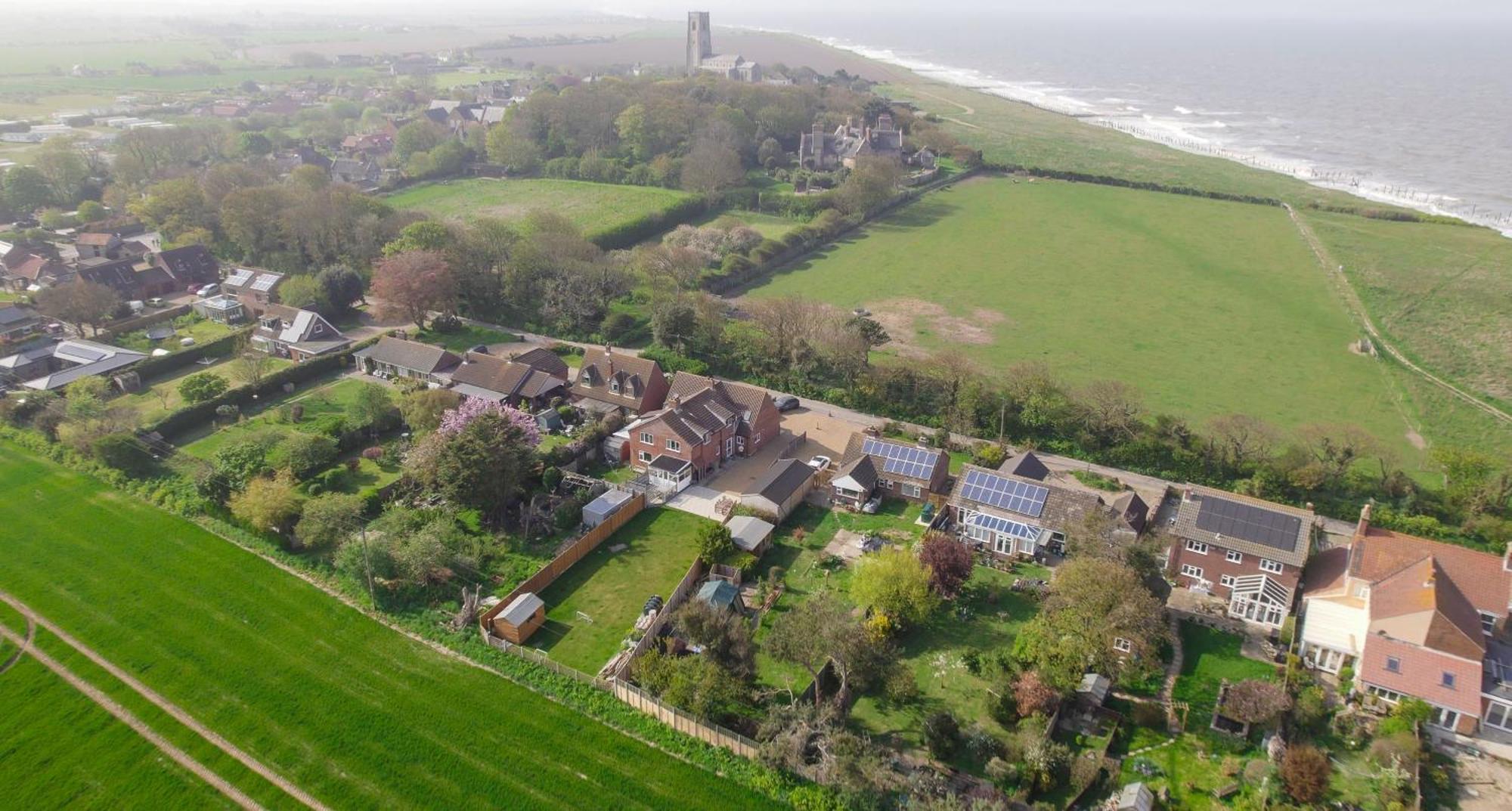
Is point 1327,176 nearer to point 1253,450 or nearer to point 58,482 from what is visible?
point 1253,450

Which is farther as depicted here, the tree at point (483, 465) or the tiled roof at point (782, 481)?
the tiled roof at point (782, 481)

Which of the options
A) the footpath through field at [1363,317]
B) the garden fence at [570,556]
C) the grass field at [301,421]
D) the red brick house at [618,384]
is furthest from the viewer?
the footpath through field at [1363,317]

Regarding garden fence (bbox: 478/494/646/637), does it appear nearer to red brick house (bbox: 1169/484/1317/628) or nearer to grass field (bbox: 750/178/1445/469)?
red brick house (bbox: 1169/484/1317/628)

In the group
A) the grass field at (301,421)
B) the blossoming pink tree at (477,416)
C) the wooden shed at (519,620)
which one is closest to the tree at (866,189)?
the grass field at (301,421)

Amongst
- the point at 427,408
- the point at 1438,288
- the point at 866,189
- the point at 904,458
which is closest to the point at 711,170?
the point at 866,189

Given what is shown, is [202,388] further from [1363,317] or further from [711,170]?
[1363,317]

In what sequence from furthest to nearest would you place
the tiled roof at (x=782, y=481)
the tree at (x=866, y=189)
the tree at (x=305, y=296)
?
the tree at (x=866, y=189)
the tree at (x=305, y=296)
the tiled roof at (x=782, y=481)

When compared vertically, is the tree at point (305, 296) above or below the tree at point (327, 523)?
above

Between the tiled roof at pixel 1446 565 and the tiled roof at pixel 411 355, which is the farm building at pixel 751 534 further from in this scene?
the tiled roof at pixel 411 355
